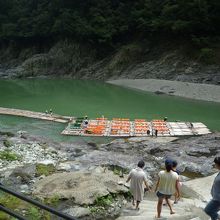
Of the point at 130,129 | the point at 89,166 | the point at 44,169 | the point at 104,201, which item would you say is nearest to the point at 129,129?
the point at 130,129

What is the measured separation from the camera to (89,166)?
2020cm

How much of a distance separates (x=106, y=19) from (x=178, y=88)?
97.3 ft

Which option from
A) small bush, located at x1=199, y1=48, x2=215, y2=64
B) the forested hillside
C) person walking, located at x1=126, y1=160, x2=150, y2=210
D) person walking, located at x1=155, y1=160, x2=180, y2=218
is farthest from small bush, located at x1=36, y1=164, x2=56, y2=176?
small bush, located at x1=199, y1=48, x2=215, y2=64

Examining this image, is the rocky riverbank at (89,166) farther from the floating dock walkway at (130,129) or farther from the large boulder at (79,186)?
the floating dock walkway at (130,129)

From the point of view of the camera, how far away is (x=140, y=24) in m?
71.8

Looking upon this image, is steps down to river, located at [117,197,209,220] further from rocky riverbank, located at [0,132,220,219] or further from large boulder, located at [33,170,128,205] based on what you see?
large boulder, located at [33,170,128,205]

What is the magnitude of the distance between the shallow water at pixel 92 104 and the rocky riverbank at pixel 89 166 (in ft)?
19.9

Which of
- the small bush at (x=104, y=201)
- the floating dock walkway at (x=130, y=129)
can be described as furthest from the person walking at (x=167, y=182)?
the floating dock walkway at (x=130, y=129)

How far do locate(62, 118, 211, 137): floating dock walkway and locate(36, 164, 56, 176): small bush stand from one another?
39.5 feet

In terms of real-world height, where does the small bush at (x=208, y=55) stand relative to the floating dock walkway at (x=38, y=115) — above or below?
above

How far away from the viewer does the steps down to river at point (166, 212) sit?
11891 millimetres

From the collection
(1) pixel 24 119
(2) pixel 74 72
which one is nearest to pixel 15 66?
(2) pixel 74 72

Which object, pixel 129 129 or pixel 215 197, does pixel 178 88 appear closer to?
pixel 129 129

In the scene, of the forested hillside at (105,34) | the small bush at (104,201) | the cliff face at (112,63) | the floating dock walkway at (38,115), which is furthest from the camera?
the forested hillside at (105,34)
